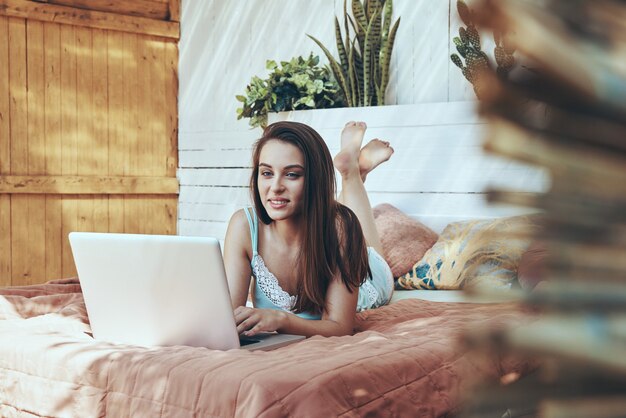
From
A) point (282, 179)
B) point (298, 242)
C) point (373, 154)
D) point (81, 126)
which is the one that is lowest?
point (298, 242)

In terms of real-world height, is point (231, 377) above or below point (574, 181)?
below

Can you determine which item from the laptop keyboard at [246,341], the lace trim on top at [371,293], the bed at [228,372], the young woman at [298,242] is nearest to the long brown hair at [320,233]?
the young woman at [298,242]

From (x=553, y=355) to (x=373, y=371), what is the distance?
5.11ft

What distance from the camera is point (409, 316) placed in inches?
103

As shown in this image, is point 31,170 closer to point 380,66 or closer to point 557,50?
point 380,66

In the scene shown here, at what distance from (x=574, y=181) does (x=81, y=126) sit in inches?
239

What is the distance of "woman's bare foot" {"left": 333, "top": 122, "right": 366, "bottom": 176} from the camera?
3.86 meters

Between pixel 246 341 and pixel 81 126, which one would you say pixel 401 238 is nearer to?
pixel 246 341

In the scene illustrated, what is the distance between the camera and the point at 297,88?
→ 16.6 ft

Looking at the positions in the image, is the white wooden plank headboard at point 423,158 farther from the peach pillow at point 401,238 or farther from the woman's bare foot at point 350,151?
the woman's bare foot at point 350,151

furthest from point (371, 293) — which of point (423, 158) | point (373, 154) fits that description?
point (423, 158)

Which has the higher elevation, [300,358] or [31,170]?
[31,170]

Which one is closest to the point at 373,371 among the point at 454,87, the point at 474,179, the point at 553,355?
the point at 553,355

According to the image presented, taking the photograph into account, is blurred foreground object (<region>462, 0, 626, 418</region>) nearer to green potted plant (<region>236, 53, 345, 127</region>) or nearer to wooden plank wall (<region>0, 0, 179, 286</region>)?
green potted plant (<region>236, 53, 345, 127</region>)
